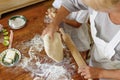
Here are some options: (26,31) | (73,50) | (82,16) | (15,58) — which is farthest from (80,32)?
(15,58)

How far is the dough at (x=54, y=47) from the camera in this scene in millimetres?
1117

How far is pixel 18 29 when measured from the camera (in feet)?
4.21

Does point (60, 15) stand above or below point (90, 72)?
above

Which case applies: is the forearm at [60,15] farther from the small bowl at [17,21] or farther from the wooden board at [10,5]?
the wooden board at [10,5]

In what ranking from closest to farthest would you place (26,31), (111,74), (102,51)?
(111,74) < (102,51) < (26,31)

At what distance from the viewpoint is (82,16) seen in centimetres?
129

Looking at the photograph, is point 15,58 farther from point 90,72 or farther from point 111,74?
point 111,74

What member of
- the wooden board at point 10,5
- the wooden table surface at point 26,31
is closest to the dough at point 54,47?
the wooden table surface at point 26,31

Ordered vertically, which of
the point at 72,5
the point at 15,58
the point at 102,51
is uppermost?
the point at 72,5

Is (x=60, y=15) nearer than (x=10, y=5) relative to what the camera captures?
Yes

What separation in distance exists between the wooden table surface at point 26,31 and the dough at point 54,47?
0.46 ft

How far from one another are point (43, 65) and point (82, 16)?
1.25ft

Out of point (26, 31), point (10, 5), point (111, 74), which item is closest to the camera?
point (111, 74)

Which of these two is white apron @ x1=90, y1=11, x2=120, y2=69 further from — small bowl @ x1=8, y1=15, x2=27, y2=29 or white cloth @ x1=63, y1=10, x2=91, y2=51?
small bowl @ x1=8, y1=15, x2=27, y2=29
